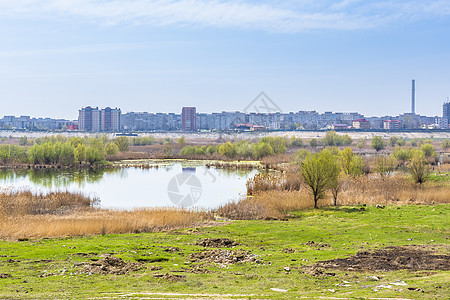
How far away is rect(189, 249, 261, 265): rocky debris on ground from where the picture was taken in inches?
538

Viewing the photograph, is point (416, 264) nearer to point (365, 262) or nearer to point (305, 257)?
point (365, 262)

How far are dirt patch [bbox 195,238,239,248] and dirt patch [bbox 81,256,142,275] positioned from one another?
363 cm

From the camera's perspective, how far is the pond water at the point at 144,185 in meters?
34.9

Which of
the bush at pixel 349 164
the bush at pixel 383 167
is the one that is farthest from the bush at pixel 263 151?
the bush at pixel 349 164

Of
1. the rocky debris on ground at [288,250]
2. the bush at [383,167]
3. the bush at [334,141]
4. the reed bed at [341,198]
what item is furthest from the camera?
the bush at [334,141]

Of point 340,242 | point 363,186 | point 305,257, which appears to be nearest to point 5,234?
point 305,257

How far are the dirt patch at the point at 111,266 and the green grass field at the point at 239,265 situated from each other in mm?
182

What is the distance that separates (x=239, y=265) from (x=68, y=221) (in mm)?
10672

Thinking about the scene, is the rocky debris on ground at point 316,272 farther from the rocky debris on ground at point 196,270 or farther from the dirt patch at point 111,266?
the dirt patch at point 111,266

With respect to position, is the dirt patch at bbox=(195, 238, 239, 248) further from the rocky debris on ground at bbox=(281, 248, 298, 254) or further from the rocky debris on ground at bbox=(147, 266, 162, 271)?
the rocky debris on ground at bbox=(147, 266, 162, 271)

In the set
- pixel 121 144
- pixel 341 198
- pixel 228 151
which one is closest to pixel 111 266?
pixel 341 198

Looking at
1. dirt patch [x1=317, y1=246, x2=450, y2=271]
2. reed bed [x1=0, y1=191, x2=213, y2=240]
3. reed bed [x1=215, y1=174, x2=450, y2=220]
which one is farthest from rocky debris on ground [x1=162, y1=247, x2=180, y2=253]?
reed bed [x1=215, y1=174, x2=450, y2=220]

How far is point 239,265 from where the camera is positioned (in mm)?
13156

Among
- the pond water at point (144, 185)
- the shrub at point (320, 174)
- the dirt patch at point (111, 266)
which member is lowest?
the pond water at point (144, 185)
